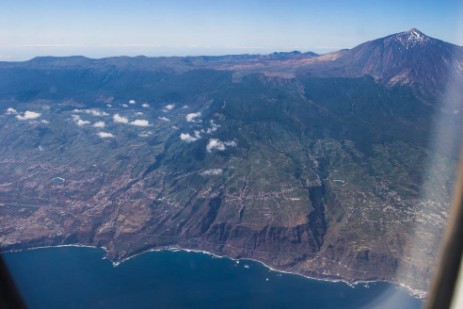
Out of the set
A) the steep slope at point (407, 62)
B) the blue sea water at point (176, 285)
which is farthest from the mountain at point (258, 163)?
the blue sea water at point (176, 285)

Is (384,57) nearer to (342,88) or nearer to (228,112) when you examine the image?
(342,88)

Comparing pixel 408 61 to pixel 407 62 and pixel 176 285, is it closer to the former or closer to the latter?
pixel 407 62

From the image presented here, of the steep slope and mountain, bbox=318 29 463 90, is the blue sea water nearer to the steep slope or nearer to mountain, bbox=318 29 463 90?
the steep slope

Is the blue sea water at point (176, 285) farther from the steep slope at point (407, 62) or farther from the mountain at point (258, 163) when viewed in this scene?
the steep slope at point (407, 62)

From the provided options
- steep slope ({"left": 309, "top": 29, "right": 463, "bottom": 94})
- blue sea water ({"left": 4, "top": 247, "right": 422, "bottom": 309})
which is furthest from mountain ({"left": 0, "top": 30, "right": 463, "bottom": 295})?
blue sea water ({"left": 4, "top": 247, "right": 422, "bottom": 309})

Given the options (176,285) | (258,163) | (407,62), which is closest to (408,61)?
(407,62)
